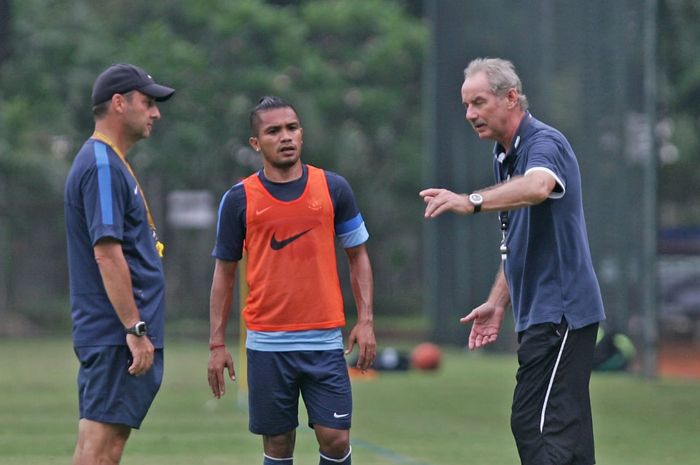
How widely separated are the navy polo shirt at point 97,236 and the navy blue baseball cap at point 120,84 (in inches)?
9.2

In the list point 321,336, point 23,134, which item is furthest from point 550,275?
point 23,134

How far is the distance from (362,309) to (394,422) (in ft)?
24.1

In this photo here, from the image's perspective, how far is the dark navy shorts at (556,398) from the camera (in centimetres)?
729

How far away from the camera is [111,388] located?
7266mm

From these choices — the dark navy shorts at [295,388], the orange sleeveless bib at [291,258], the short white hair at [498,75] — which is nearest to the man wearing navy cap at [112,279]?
the orange sleeveless bib at [291,258]

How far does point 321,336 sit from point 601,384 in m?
13.6

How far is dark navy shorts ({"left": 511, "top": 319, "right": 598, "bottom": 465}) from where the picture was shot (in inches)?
287

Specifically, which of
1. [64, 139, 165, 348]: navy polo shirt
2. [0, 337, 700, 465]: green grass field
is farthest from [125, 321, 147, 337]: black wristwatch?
[0, 337, 700, 465]: green grass field

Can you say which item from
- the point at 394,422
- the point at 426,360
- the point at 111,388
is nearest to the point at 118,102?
the point at 111,388

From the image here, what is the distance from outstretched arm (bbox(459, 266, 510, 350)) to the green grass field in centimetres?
421

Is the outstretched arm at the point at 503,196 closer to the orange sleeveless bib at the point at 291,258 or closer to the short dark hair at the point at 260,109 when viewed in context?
the orange sleeveless bib at the point at 291,258

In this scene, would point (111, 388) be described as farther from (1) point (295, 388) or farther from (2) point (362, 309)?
(2) point (362, 309)

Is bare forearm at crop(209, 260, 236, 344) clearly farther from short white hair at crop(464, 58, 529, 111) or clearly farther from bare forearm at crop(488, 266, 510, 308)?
short white hair at crop(464, 58, 529, 111)

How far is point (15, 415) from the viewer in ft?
54.1
